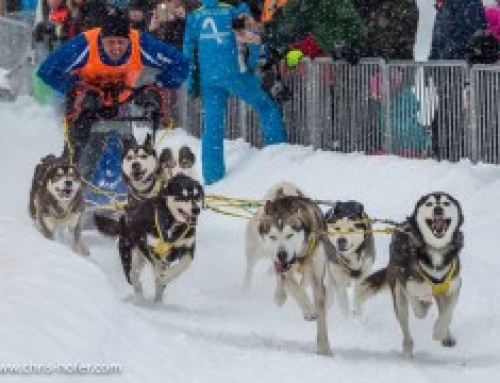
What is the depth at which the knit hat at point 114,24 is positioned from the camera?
8.80 meters

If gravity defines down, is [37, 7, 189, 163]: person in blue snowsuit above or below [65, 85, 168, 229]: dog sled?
above

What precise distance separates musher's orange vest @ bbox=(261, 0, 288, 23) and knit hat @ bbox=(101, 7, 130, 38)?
178 centimetres

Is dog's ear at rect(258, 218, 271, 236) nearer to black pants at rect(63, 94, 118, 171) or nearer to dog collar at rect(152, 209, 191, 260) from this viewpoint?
dog collar at rect(152, 209, 191, 260)

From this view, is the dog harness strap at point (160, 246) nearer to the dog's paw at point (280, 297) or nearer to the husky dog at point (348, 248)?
the dog's paw at point (280, 297)

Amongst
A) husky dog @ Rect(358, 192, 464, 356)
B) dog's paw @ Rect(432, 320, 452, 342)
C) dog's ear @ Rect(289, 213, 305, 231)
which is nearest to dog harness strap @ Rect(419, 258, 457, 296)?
husky dog @ Rect(358, 192, 464, 356)

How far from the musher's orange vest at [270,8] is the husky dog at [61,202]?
2686 millimetres

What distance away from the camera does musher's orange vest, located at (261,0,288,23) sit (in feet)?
33.2

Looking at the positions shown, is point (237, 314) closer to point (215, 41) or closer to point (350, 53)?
point (350, 53)

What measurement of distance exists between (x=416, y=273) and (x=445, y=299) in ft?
0.67

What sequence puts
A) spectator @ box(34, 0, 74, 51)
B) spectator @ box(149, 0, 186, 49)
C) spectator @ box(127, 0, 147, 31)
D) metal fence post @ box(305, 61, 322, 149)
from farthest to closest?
spectator @ box(34, 0, 74, 51), spectator @ box(127, 0, 147, 31), spectator @ box(149, 0, 186, 49), metal fence post @ box(305, 61, 322, 149)

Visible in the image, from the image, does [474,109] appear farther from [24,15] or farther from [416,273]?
[24,15]

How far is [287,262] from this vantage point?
19.5ft

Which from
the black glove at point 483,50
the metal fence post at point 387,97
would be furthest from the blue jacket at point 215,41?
the black glove at point 483,50

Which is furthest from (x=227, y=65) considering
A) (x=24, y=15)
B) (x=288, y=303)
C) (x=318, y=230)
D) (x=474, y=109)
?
(x=24, y=15)
